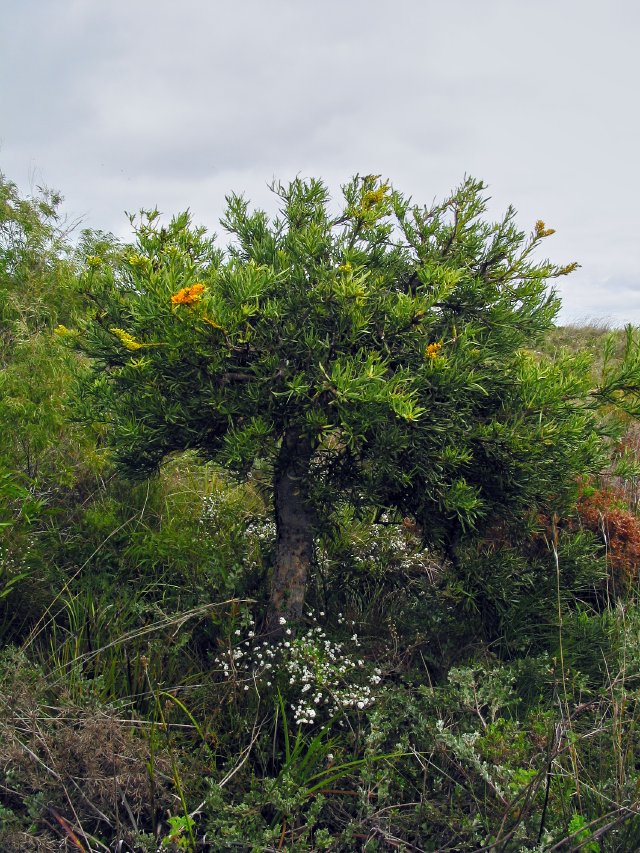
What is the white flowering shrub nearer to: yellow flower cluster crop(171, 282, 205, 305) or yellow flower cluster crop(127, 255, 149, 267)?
yellow flower cluster crop(171, 282, 205, 305)

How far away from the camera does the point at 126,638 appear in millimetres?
2779

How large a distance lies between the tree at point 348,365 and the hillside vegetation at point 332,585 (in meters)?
0.02

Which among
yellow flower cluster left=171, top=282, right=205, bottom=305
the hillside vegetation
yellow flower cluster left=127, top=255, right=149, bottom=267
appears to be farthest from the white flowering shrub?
yellow flower cluster left=127, top=255, right=149, bottom=267

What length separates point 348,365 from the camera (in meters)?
2.42

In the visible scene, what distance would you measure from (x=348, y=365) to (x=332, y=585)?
5.75 feet

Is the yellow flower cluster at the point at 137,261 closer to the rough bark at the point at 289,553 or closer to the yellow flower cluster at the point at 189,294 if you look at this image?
the yellow flower cluster at the point at 189,294

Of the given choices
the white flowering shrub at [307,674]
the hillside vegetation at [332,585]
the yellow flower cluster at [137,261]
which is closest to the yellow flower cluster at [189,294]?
the hillside vegetation at [332,585]

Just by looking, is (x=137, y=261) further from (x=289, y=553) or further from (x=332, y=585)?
(x=332, y=585)

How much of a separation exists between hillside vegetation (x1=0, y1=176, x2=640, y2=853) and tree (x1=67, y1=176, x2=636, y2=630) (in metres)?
0.02

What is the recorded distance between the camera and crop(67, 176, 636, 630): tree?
98.4 inches

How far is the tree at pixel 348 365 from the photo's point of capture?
2500 millimetres

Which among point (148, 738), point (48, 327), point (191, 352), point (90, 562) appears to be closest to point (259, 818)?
point (148, 738)

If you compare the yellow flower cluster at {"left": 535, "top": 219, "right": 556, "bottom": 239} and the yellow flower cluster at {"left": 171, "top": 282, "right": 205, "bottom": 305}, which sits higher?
the yellow flower cluster at {"left": 535, "top": 219, "right": 556, "bottom": 239}

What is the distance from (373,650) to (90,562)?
1.74m
